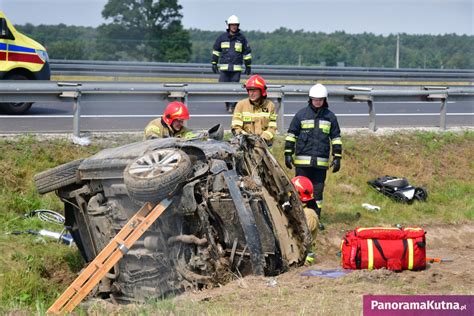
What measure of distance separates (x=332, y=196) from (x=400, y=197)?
1.07 metres

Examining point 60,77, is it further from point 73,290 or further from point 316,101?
point 73,290

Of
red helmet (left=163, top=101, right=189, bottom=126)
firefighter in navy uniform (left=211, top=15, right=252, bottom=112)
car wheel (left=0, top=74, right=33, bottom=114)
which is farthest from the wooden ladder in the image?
car wheel (left=0, top=74, right=33, bottom=114)

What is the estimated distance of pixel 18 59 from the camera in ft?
55.4

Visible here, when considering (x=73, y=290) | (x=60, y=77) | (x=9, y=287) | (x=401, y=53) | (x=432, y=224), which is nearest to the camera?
(x=73, y=290)

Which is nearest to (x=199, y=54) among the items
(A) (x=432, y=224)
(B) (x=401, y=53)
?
(B) (x=401, y=53)

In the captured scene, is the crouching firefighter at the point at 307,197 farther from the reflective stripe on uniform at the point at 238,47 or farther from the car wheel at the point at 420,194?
the reflective stripe on uniform at the point at 238,47

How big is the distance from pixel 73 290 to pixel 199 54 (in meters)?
38.3

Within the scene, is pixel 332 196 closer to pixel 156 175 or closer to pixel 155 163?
pixel 155 163

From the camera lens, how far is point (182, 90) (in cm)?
1420

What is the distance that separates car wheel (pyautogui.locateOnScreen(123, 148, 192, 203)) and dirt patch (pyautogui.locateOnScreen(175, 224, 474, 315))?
3.13ft

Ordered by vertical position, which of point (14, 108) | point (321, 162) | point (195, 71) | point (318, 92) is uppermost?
point (318, 92)

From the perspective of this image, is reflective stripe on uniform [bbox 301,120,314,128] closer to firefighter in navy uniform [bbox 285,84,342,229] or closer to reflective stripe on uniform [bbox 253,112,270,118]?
firefighter in navy uniform [bbox 285,84,342,229]

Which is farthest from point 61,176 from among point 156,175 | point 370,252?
point 370,252

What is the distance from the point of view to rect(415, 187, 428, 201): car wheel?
13.5 metres
